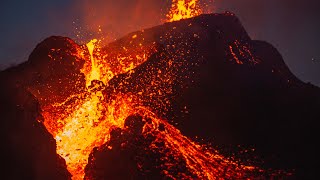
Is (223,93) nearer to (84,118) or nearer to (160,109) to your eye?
(160,109)

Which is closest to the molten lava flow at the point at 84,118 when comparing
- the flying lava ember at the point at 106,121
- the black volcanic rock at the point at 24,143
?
the flying lava ember at the point at 106,121

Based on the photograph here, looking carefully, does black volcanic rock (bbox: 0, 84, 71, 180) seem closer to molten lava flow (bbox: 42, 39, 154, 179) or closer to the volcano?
the volcano

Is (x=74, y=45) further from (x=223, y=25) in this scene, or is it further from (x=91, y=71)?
(x=223, y=25)

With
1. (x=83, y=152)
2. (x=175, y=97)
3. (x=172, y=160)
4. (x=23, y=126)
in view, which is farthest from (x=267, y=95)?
(x=23, y=126)

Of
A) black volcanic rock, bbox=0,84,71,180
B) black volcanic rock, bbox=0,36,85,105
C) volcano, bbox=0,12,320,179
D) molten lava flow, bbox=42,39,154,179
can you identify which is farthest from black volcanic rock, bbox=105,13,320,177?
black volcanic rock, bbox=0,84,71,180

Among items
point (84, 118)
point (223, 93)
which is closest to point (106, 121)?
point (84, 118)

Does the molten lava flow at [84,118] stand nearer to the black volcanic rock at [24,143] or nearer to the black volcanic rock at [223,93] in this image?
the black volcanic rock at [223,93]
